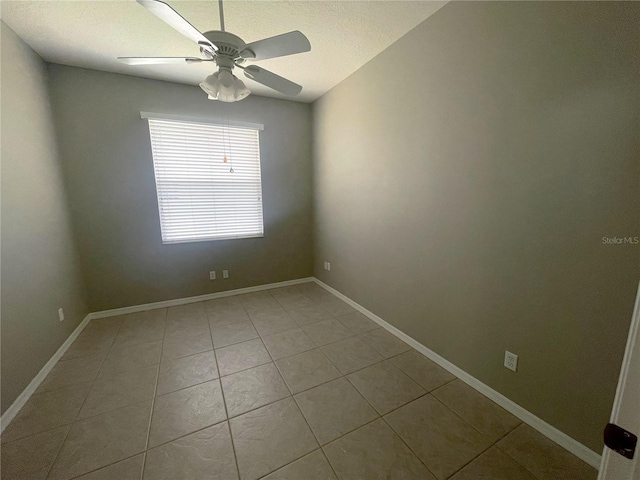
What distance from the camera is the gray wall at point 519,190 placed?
1.13m

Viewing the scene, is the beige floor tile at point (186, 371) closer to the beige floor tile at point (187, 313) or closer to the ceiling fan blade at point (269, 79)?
the beige floor tile at point (187, 313)

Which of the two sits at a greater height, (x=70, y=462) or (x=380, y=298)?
(x=380, y=298)

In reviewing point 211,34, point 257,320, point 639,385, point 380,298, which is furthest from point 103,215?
point 639,385

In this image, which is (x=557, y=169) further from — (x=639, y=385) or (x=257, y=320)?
(x=257, y=320)

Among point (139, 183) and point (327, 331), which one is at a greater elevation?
point (139, 183)

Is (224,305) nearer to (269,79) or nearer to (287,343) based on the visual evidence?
(287,343)

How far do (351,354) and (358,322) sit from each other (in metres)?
0.56

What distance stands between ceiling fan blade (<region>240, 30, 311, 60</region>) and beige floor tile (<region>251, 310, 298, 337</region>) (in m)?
2.22

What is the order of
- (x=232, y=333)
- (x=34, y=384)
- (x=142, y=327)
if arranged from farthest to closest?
1. (x=142, y=327)
2. (x=232, y=333)
3. (x=34, y=384)

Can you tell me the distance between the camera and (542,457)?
1.30 meters

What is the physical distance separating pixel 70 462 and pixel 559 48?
10.5 feet

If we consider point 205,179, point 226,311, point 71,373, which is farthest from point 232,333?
point 205,179

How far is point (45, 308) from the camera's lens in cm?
197

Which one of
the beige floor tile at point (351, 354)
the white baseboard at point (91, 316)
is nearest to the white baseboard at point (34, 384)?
the white baseboard at point (91, 316)
